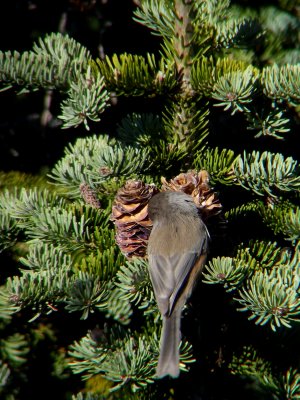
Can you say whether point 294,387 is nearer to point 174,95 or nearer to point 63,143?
point 174,95

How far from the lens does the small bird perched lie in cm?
201

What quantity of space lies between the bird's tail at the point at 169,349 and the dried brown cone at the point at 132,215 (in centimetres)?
30

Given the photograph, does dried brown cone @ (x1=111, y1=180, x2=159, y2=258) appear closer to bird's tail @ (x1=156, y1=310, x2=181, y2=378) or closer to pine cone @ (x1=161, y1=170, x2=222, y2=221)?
pine cone @ (x1=161, y1=170, x2=222, y2=221)

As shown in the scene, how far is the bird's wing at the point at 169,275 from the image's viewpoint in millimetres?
2143

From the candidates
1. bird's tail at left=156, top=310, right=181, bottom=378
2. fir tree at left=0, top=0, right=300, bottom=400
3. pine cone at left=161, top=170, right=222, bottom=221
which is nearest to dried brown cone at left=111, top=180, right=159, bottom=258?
fir tree at left=0, top=0, right=300, bottom=400

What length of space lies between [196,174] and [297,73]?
0.51m

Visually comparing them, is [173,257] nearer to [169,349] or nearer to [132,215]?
[132,215]

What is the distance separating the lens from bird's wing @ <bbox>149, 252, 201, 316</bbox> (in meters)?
2.14

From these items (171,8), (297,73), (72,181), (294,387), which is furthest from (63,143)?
(294,387)

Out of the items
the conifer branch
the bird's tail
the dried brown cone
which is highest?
the conifer branch

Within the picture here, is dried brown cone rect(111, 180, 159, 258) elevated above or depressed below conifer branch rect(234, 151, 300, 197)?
below

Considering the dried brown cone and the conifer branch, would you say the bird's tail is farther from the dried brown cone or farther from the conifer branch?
the conifer branch

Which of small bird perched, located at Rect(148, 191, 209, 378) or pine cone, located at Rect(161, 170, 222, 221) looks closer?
small bird perched, located at Rect(148, 191, 209, 378)

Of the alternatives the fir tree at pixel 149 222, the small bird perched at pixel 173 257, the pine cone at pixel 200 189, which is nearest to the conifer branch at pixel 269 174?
the fir tree at pixel 149 222
